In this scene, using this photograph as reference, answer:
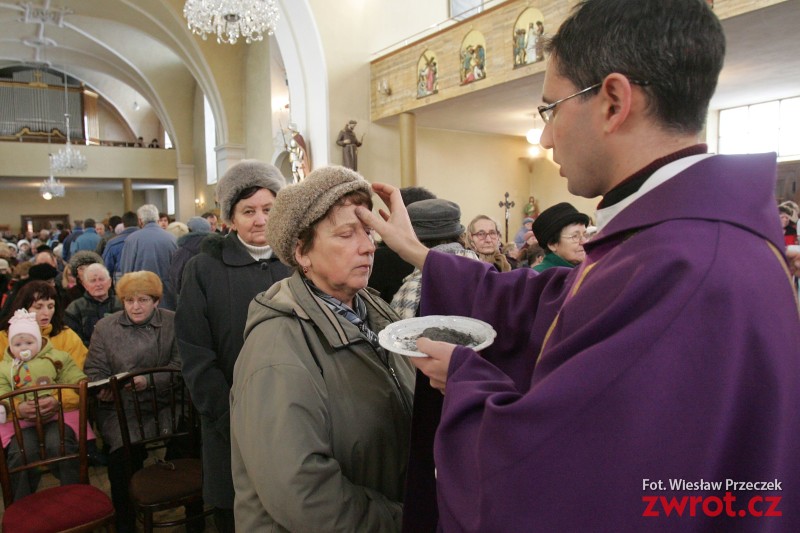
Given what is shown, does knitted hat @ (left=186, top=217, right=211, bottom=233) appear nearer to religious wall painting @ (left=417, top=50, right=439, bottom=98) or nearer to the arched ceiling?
religious wall painting @ (left=417, top=50, right=439, bottom=98)

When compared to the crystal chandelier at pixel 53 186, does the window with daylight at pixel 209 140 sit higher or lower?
higher

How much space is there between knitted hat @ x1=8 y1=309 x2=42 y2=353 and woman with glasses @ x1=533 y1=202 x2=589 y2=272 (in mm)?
3121

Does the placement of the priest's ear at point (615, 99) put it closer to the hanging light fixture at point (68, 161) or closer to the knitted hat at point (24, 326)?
the knitted hat at point (24, 326)

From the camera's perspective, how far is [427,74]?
9.85 meters

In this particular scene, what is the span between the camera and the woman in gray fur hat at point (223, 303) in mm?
2352

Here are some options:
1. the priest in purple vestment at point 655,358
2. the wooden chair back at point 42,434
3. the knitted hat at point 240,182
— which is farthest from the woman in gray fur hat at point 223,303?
the priest in purple vestment at point 655,358

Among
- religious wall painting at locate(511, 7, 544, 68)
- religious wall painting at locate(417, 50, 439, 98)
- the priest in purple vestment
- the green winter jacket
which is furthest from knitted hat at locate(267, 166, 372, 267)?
religious wall painting at locate(417, 50, 439, 98)

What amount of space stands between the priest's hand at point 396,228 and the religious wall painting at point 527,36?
669 cm

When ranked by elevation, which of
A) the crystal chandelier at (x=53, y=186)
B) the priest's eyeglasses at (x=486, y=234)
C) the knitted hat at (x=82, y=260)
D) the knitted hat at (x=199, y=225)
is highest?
the crystal chandelier at (x=53, y=186)

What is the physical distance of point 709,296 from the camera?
2.71 feet

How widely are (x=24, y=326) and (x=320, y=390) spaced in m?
2.65

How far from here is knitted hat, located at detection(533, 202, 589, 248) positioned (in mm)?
3371

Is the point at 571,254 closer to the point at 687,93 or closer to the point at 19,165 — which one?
the point at 687,93

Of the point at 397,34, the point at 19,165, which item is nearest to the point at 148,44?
the point at 19,165
